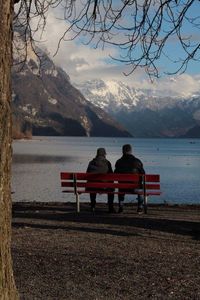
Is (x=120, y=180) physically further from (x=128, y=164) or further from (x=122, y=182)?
(x=128, y=164)

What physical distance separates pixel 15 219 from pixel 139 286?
21.4ft

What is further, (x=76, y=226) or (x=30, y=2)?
(x=76, y=226)

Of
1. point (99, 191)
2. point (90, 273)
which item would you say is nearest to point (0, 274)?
point (90, 273)

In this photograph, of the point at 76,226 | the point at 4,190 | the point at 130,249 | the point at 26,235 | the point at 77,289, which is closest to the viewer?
the point at 4,190

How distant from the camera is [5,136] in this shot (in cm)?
415

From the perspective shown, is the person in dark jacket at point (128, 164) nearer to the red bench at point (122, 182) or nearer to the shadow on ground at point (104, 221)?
the red bench at point (122, 182)

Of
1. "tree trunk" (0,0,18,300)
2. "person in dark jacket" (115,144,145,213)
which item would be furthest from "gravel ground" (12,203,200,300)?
"tree trunk" (0,0,18,300)

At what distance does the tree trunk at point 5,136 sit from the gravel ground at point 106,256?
6.66ft

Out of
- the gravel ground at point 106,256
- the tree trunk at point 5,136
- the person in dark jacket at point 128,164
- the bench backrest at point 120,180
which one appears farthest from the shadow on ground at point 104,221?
the tree trunk at point 5,136

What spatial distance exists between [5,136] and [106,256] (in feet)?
14.9

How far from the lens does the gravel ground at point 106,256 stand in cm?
651

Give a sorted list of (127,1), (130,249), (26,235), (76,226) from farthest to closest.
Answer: (76,226) → (26,235) → (130,249) → (127,1)

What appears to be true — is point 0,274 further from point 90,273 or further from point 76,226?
point 76,226

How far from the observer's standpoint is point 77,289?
21.3 feet
